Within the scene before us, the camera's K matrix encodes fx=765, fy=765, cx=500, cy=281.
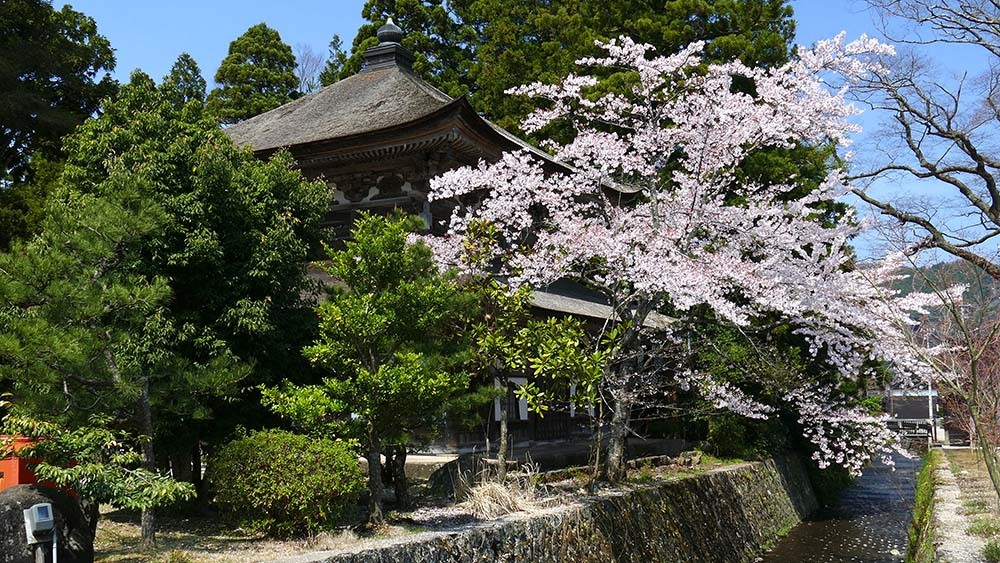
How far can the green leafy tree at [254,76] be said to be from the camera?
3105 centimetres

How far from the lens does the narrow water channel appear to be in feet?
50.3

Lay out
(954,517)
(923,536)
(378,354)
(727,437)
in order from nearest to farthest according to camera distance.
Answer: (378,354), (923,536), (954,517), (727,437)

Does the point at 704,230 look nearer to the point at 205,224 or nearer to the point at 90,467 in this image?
the point at 205,224

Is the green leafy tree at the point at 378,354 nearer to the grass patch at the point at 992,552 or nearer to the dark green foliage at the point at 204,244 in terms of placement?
the dark green foliage at the point at 204,244

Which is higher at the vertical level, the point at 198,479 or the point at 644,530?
the point at 198,479

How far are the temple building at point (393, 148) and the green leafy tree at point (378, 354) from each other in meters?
3.28

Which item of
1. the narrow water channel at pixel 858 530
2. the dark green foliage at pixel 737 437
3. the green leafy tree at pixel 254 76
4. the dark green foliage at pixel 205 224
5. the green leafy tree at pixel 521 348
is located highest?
the green leafy tree at pixel 254 76

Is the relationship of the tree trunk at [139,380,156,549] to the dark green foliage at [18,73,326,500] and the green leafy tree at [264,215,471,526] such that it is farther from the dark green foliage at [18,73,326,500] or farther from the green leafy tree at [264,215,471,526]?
the green leafy tree at [264,215,471,526]

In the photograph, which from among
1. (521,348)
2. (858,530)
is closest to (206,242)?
(521,348)

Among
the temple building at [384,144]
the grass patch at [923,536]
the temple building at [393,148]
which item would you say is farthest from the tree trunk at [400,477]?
the grass patch at [923,536]

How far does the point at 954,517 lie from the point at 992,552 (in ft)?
12.9

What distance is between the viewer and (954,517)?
1315cm

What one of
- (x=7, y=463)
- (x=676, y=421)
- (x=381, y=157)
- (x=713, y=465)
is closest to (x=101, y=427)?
(x=7, y=463)

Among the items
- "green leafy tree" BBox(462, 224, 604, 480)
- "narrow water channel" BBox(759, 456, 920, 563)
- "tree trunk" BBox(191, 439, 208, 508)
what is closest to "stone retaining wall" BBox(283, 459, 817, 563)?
"narrow water channel" BBox(759, 456, 920, 563)
